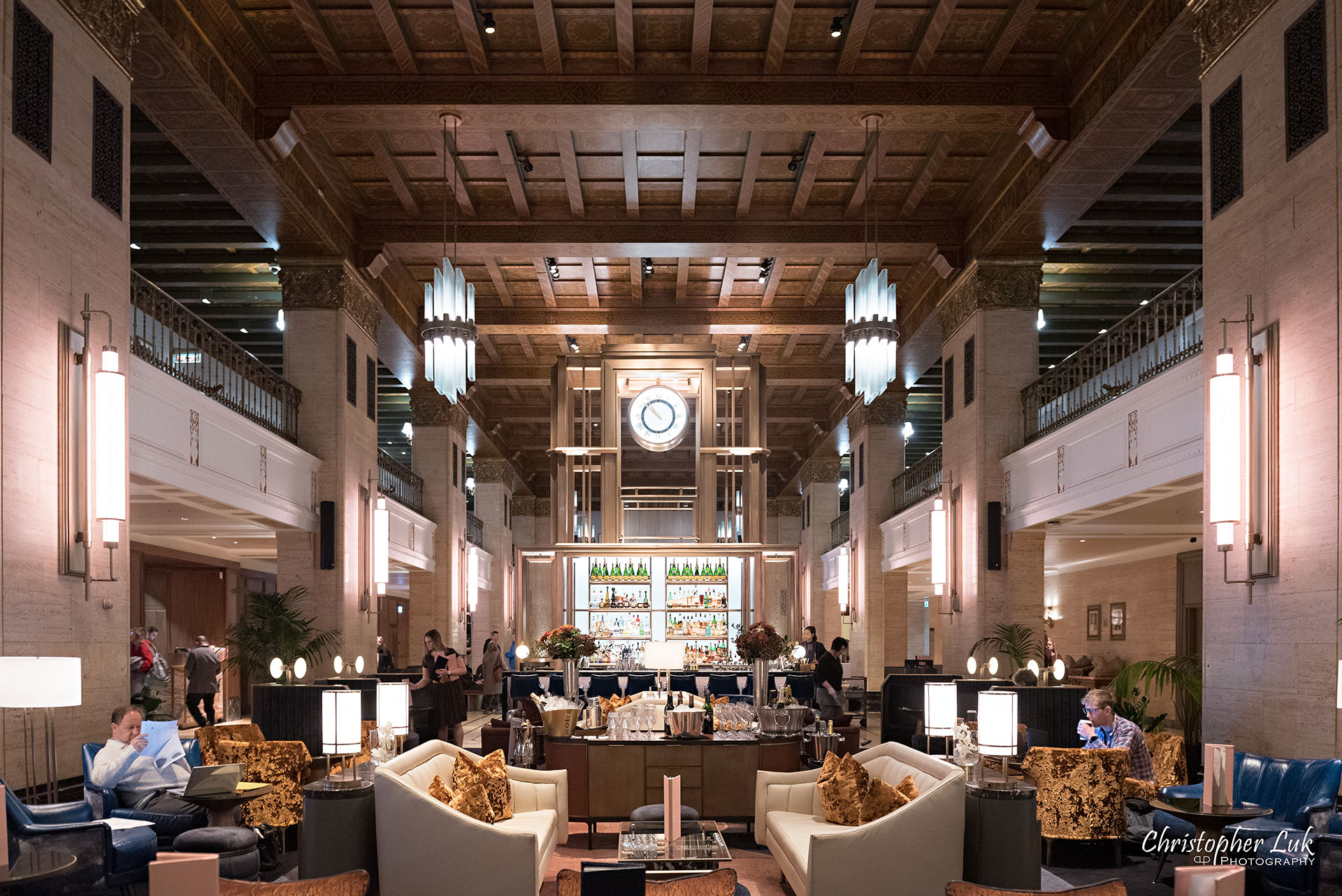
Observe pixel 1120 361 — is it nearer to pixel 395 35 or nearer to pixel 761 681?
pixel 761 681

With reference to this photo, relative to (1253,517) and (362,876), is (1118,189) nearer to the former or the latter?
(1253,517)

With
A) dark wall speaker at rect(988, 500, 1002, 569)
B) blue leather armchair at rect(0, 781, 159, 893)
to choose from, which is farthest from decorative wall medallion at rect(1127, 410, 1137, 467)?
blue leather armchair at rect(0, 781, 159, 893)

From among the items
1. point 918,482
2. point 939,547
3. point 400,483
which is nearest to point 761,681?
point 939,547

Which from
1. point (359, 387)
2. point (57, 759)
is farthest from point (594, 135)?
point (57, 759)

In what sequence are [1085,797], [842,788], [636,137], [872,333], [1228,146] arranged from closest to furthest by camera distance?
1. [842,788]
2. [1085,797]
3. [1228,146]
4. [872,333]
5. [636,137]

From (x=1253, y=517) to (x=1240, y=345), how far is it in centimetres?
115

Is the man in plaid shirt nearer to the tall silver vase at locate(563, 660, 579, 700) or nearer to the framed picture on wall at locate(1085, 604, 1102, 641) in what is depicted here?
the tall silver vase at locate(563, 660, 579, 700)

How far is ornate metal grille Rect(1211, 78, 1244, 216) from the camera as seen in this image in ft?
26.0

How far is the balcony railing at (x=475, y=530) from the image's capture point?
2778 centimetres

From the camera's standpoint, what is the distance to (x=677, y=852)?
574cm

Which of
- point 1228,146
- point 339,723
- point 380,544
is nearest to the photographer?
point 339,723

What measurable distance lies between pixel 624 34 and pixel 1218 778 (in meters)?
7.51

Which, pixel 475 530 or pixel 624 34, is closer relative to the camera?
pixel 624 34

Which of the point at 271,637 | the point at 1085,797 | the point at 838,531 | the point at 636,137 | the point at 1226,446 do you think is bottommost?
the point at 1085,797
